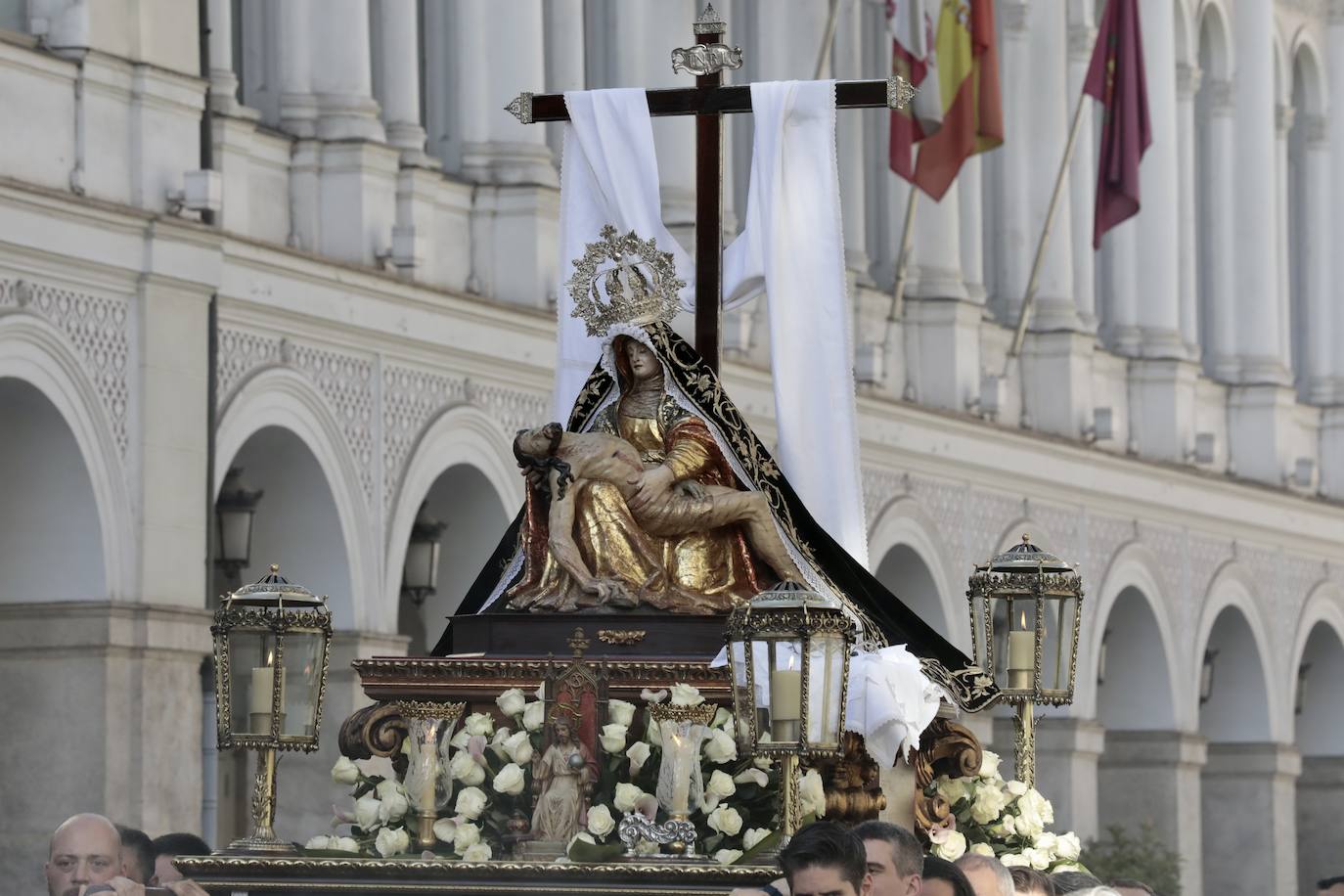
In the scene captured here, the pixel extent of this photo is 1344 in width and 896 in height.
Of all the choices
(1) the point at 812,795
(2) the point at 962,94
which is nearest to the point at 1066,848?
(1) the point at 812,795

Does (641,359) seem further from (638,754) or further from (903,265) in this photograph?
(903,265)

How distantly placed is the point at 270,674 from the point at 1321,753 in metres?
29.0

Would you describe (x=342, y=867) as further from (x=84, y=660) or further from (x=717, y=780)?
(x=84, y=660)

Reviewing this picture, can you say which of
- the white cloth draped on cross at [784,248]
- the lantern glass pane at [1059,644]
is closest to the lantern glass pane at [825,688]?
the white cloth draped on cross at [784,248]

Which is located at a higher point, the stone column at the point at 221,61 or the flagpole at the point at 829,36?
the flagpole at the point at 829,36

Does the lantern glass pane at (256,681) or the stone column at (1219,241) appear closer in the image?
the lantern glass pane at (256,681)

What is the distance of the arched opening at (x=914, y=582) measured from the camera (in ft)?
97.9

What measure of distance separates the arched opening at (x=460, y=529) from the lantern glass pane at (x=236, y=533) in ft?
8.63

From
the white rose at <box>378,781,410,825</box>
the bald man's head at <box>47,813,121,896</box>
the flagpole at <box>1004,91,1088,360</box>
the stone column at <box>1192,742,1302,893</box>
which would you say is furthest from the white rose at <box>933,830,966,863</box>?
the stone column at <box>1192,742,1302,893</box>

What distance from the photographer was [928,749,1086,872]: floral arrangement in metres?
11.9

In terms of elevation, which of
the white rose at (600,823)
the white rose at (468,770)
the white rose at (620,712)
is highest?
the white rose at (620,712)

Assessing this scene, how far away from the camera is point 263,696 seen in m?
10.8

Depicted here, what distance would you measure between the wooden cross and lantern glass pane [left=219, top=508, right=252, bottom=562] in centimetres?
893

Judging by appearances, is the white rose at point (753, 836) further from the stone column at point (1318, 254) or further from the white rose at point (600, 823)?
the stone column at point (1318, 254)
